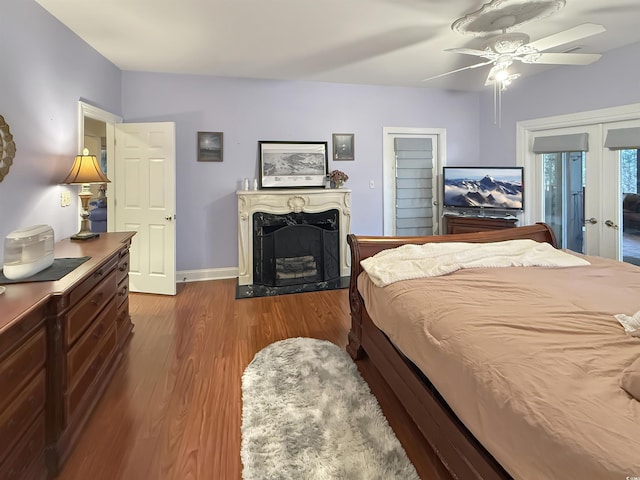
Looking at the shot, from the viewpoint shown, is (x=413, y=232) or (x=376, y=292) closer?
(x=376, y=292)

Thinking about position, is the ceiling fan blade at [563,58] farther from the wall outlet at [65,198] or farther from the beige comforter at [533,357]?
the wall outlet at [65,198]

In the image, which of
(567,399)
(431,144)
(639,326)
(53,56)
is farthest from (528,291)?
(431,144)

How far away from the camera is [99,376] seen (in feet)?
7.38

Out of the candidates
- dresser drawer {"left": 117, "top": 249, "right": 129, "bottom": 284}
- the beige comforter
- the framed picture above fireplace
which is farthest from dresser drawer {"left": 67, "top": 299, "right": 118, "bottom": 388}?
the framed picture above fireplace

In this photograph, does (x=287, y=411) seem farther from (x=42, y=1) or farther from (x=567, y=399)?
(x=42, y=1)

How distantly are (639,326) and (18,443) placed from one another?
2.45 meters

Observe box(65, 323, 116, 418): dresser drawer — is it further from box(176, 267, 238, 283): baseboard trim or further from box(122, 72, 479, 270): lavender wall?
box(122, 72, 479, 270): lavender wall

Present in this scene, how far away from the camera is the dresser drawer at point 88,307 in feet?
5.95

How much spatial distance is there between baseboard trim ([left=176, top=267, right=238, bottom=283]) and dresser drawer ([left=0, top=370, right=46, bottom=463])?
3.21 metres

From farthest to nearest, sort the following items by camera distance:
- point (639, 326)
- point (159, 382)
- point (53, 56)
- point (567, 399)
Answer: point (53, 56) → point (159, 382) → point (639, 326) → point (567, 399)

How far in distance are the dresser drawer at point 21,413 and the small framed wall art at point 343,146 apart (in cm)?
426

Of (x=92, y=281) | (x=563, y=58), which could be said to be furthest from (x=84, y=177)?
(x=563, y=58)

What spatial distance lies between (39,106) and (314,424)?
9.75 ft

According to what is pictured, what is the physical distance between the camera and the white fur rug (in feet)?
5.39
